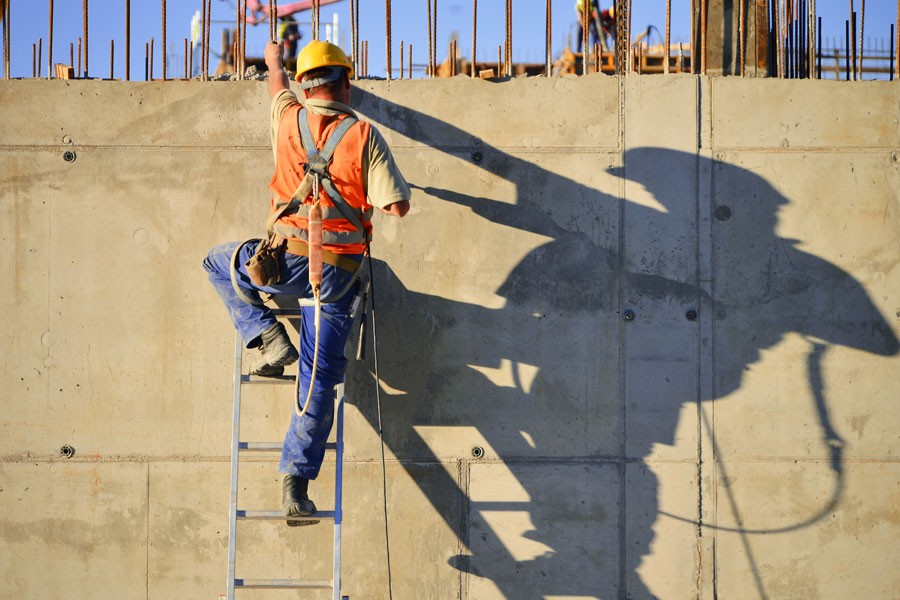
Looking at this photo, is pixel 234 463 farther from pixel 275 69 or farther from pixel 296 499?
pixel 275 69

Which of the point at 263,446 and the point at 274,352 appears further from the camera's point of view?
the point at 263,446

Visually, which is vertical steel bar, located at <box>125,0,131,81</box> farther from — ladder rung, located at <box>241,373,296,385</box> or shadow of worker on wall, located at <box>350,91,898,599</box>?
ladder rung, located at <box>241,373,296,385</box>

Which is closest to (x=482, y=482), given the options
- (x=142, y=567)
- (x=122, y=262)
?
(x=142, y=567)

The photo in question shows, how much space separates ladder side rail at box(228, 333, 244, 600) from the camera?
5.59 m

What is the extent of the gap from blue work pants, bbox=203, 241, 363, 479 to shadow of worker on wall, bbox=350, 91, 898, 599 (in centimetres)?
64

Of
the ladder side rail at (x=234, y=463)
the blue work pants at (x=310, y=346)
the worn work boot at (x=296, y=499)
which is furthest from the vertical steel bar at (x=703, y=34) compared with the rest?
the worn work boot at (x=296, y=499)

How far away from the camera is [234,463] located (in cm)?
567

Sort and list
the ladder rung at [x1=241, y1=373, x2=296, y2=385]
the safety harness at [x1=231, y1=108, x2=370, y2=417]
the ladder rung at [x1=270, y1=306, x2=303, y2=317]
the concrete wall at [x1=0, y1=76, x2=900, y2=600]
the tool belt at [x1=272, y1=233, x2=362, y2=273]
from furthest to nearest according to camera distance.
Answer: the concrete wall at [x1=0, y1=76, x2=900, y2=600] < the ladder rung at [x1=270, y1=306, x2=303, y2=317] < the ladder rung at [x1=241, y1=373, x2=296, y2=385] < the tool belt at [x1=272, y1=233, x2=362, y2=273] < the safety harness at [x1=231, y1=108, x2=370, y2=417]

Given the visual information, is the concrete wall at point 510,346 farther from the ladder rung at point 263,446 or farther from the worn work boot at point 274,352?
the worn work boot at point 274,352

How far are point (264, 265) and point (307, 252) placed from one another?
0.26 m

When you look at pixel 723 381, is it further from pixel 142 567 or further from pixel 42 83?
pixel 42 83

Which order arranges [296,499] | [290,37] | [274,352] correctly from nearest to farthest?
[296,499]
[274,352]
[290,37]

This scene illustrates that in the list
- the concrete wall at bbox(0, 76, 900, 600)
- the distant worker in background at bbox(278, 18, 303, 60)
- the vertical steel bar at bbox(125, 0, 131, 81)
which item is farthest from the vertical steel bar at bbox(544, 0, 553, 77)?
the distant worker in background at bbox(278, 18, 303, 60)

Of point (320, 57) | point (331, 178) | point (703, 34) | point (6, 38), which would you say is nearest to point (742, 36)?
point (703, 34)
